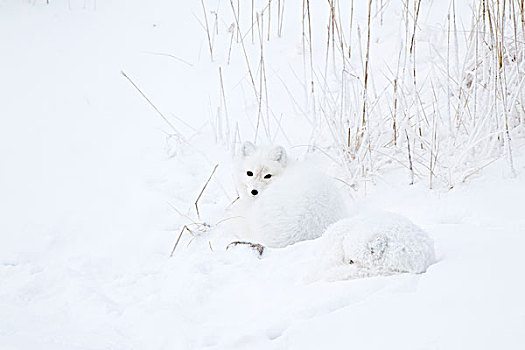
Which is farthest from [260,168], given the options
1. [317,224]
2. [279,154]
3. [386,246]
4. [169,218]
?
[386,246]

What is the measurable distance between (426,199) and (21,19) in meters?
4.52

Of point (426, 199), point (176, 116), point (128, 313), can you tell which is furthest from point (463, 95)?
point (128, 313)

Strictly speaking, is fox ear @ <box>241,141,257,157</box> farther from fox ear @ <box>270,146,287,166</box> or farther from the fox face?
fox ear @ <box>270,146,287,166</box>

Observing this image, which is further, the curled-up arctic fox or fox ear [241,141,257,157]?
fox ear [241,141,257,157]

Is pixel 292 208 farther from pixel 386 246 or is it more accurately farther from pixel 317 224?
pixel 386 246

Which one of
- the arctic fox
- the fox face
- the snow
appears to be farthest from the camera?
the fox face

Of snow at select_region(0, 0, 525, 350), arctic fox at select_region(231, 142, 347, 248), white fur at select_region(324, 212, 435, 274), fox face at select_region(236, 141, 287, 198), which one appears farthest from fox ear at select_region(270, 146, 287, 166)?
white fur at select_region(324, 212, 435, 274)

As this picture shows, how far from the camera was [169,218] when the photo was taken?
11.8ft

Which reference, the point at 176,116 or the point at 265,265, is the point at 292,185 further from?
the point at 176,116

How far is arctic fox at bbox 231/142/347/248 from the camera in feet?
10.4

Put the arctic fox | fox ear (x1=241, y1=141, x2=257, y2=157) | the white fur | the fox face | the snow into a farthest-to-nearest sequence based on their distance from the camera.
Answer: fox ear (x1=241, y1=141, x2=257, y2=157), the fox face, the arctic fox, the white fur, the snow

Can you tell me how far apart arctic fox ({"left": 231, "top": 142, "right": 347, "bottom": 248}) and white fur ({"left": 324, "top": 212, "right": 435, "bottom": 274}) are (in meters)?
0.74

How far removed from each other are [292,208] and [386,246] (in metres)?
1.04

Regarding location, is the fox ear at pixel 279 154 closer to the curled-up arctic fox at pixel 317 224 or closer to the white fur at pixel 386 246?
the curled-up arctic fox at pixel 317 224
